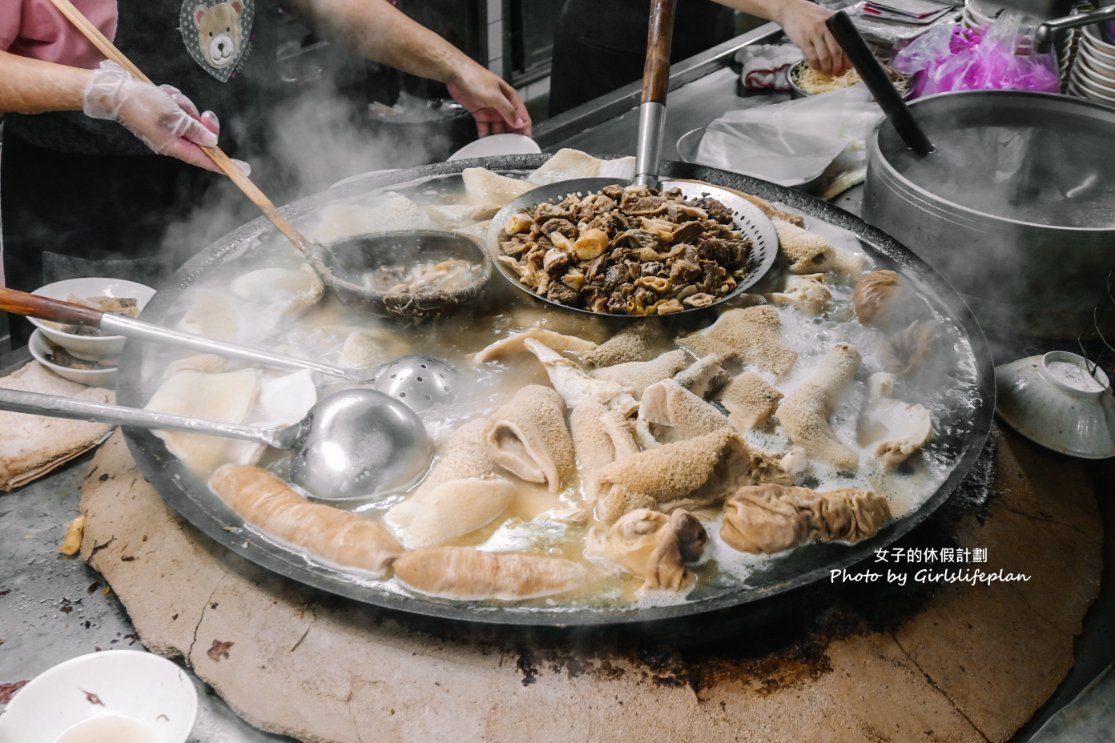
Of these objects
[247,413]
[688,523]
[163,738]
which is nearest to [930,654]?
[688,523]

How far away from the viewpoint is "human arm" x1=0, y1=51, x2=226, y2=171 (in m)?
2.31

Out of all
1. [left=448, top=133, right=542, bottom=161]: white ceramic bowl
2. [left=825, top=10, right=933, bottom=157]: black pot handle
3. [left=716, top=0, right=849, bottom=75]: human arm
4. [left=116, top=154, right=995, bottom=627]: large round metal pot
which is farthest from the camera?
[left=716, top=0, right=849, bottom=75]: human arm

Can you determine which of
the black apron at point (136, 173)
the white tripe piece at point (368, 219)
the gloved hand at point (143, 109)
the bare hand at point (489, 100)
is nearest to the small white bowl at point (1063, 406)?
the white tripe piece at point (368, 219)

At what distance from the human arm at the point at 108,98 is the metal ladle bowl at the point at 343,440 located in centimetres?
103

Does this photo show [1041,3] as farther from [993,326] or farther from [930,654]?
[930,654]

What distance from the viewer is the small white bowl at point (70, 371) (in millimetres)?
2193

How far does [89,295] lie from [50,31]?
3.20 feet

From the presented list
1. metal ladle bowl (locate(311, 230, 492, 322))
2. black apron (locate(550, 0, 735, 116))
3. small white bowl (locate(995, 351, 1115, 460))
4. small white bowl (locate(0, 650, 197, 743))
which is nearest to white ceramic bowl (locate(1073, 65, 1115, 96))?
small white bowl (locate(995, 351, 1115, 460))

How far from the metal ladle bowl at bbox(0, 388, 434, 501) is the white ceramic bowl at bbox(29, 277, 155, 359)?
21.1 inches

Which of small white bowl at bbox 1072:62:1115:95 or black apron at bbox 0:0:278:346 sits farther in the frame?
small white bowl at bbox 1072:62:1115:95

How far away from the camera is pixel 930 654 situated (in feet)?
5.31

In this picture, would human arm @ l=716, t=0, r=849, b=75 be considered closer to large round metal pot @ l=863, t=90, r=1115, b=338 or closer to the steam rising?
large round metal pot @ l=863, t=90, r=1115, b=338

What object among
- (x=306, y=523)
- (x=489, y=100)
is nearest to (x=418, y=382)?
(x=306, y=523)

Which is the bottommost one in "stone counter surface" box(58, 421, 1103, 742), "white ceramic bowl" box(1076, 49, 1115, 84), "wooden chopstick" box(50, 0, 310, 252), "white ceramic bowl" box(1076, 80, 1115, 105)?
"stone counter surface" box(58, 421, 1103, 742)
